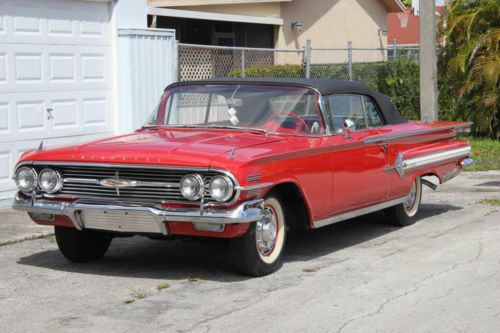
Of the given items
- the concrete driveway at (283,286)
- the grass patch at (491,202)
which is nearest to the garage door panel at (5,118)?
the concrete driveway at (283,286)

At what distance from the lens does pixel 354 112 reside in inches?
368

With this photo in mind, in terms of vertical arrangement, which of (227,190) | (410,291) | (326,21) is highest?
(326,21)

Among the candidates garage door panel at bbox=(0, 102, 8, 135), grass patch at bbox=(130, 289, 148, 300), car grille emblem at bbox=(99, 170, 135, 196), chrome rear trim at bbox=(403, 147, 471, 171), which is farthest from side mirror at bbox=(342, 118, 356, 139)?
garage door panel at bbox=(0, 102, 8, 135)

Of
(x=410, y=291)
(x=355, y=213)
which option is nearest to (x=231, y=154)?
(x=410, y=291)

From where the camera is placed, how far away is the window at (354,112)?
8.90 meters

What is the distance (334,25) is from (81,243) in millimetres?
22430

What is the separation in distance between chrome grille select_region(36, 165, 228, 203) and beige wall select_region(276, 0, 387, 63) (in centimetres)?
2030

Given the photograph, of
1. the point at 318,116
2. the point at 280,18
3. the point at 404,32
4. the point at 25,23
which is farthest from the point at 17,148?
the point at 404,32

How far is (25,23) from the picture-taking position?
38.8 feet

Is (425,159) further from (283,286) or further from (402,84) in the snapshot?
(402,84)

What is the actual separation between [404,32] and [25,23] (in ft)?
112

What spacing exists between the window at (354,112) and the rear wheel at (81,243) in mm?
2269

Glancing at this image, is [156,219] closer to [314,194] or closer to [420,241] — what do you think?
[314,194]

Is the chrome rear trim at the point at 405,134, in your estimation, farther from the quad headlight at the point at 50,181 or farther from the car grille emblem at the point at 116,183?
the quad headlight at the point at 50,181
